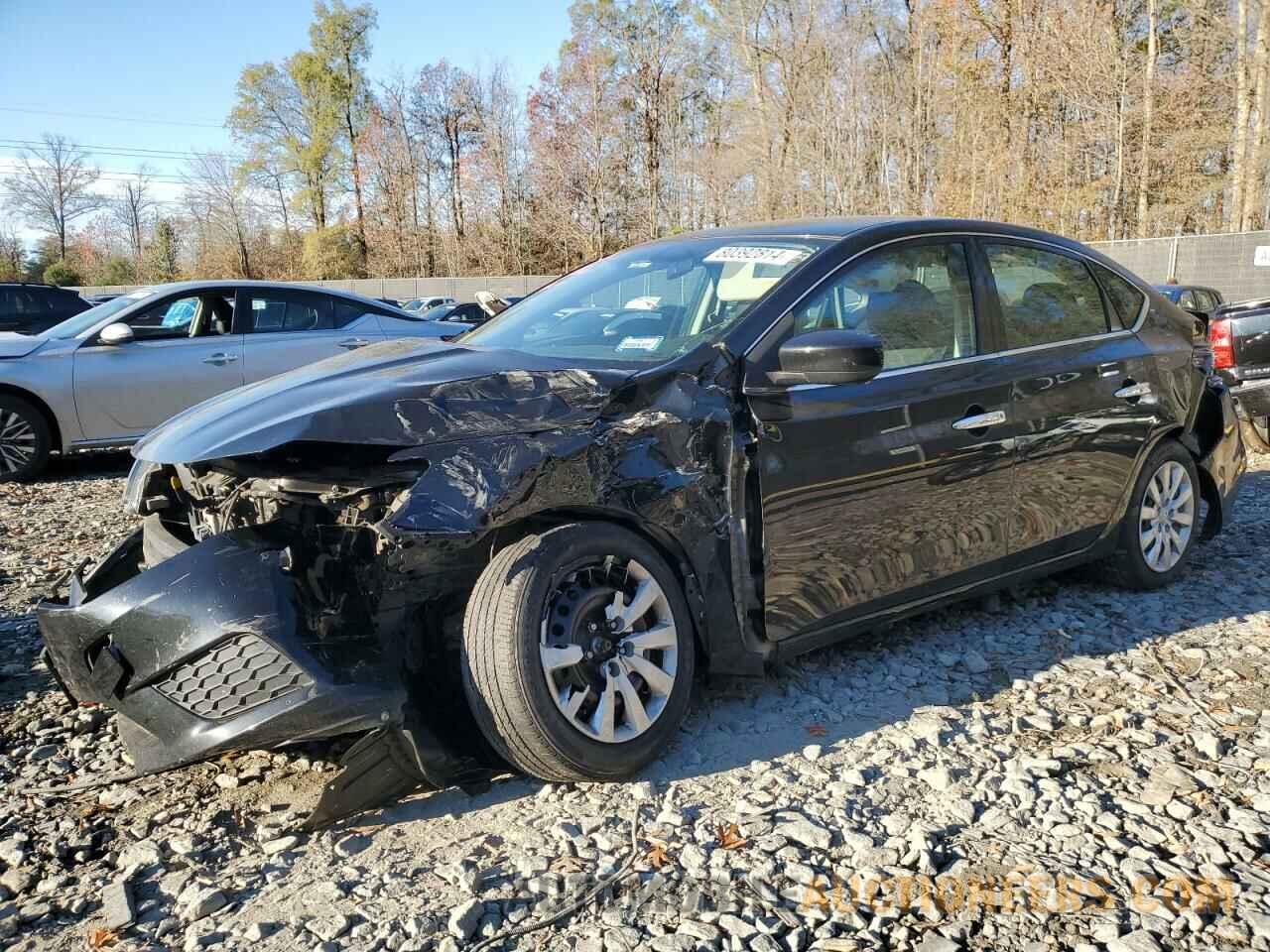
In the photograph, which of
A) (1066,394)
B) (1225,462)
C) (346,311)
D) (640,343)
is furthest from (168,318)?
(1225,462)

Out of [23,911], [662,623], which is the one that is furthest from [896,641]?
[23,911]

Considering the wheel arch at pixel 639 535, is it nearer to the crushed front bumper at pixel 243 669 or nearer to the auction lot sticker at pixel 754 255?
the crushed front bumper at pixel 243 669

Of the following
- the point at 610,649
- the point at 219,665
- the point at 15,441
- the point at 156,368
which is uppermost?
the point at 156,368

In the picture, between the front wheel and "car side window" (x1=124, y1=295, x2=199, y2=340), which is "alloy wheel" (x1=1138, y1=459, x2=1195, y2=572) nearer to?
the front wheel

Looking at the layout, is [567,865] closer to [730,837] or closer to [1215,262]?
[730,837]

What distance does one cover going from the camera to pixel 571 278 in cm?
448

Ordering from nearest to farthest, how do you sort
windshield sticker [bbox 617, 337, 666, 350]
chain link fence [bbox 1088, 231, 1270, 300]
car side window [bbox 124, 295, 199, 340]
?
1. windshield sticker [bbox 617, 337, 666, 350]
2. car side window [bbox 124, 295, 199, 340]
3. chain link fence [bbox 1088, 231, 1270, 300]

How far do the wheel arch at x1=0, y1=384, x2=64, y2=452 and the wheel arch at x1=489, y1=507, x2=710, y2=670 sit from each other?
6625mm

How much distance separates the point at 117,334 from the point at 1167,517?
7246 millimetres

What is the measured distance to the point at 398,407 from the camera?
9.21ft

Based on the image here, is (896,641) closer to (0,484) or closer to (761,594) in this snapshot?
(761,594)

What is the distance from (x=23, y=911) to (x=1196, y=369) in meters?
5.06

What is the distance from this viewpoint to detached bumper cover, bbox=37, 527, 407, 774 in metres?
2.62

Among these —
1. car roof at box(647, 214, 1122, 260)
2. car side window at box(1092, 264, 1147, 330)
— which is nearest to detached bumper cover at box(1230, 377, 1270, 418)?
car side window at box(1092, 264, 1147, 330)
